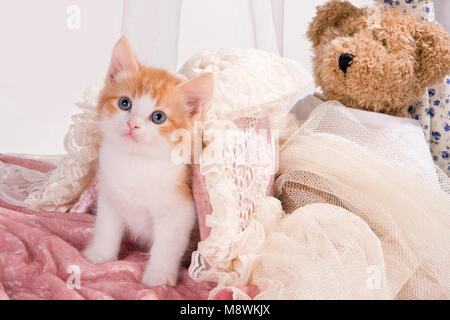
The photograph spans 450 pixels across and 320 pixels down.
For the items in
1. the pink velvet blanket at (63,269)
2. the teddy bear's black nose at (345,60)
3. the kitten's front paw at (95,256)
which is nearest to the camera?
the pink velvet blanket at (63,269)

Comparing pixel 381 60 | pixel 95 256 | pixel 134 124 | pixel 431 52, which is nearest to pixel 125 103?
pixel 134 124

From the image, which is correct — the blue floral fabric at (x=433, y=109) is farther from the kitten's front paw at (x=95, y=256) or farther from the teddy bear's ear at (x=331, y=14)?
the kitten's front paw at (x=95, y=256)

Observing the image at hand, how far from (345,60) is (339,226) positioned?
1.70ft

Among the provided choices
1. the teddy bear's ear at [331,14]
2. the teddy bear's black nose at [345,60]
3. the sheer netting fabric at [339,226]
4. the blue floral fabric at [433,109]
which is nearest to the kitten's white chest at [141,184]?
the sheer netting fabric at [339,226]

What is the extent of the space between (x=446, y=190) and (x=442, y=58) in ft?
1.22

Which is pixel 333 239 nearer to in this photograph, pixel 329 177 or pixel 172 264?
pixel 329 177

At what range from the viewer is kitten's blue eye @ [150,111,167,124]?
30.2 inches

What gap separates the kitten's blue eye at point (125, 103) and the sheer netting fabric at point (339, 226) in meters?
0.25

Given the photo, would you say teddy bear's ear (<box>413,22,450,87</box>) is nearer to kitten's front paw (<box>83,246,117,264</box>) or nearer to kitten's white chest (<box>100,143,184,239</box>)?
kitten's white chest (<box>100,143,184,239</box>)

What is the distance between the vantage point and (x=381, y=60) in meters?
1.15

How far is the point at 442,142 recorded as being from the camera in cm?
135

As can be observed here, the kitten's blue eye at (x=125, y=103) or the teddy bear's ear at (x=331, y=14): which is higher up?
the teddy bear's ear at (x=331, y=14)

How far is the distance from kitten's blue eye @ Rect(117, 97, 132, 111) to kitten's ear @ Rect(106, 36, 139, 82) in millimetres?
61

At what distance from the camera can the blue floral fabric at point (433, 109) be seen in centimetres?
130
